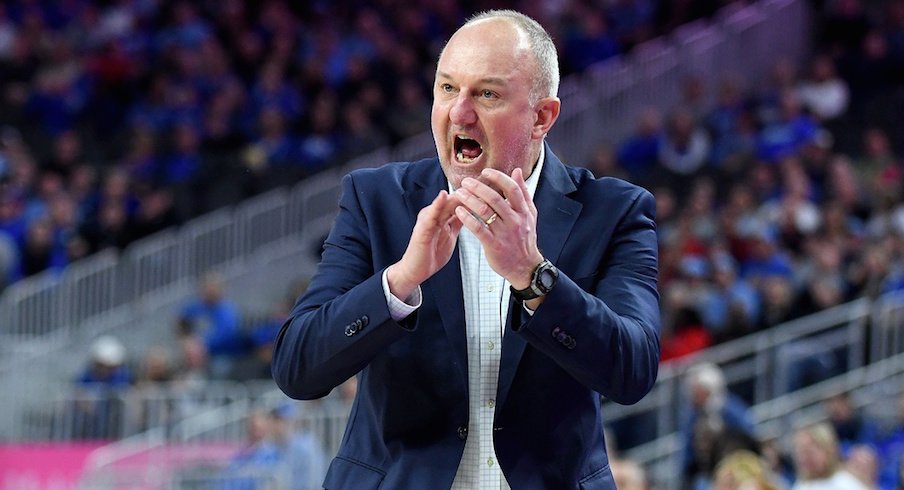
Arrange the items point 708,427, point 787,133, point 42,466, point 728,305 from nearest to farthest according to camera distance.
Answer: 1. point 708,427
2. point 42,466
3. point 728,305
4. point 787,133

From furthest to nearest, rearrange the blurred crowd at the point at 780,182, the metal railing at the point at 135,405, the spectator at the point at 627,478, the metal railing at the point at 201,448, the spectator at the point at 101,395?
the spectator at the point at 101,395 < the metal railing at the point at 135,405 < the blurred crowd at the point at 780,182 < the metal railing at the point at 201,448 < the spectator at the point at 627,478

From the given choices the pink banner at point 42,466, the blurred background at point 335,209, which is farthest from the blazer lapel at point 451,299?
the pink banner at point 42,466

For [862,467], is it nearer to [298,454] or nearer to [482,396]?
[298,454]

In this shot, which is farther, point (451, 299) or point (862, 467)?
point (862, 467)

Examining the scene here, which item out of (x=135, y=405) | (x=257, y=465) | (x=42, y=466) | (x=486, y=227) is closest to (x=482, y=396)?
(x=486, y=227)

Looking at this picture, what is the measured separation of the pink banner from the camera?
12617 millimetres

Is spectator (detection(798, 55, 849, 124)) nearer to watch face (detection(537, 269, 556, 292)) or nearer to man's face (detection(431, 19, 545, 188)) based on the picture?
man's face (detection(431, 19, 545, 188))

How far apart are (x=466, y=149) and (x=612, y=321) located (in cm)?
48

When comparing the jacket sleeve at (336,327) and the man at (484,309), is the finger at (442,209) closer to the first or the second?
the man at (484,309)

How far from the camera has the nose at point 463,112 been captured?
10.4 ft

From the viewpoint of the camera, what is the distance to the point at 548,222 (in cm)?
340

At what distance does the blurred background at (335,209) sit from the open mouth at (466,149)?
538 cm

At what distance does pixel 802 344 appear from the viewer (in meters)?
12.4

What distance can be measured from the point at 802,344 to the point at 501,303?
31.2 ft
